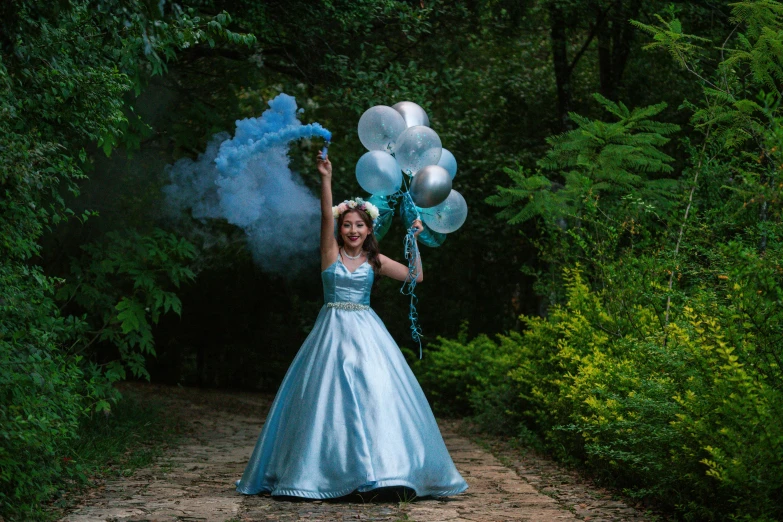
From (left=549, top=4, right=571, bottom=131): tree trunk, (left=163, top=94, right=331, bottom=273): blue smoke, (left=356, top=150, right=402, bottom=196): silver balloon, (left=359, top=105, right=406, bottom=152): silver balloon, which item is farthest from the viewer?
(left=549, top=4, right=571, bottom=131): tree trunk

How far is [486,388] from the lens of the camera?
1102 centimetres

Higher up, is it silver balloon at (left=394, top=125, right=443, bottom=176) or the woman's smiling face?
silver balloon at (left=394, top=125, right=443, bottom=176)

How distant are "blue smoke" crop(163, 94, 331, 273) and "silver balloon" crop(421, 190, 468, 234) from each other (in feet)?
3.13

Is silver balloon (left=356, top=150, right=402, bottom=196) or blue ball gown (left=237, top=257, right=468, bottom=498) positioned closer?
blue ball gown (left=237, top=257, right=468, bottom=498)

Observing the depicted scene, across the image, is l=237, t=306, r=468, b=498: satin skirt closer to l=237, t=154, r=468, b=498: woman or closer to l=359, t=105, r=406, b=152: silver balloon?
l=237, t=154, r=468, b=498: woman

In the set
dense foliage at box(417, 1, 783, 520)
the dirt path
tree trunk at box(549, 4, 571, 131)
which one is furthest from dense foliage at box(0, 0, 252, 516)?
tree trunk at box(549, 4, 571, 131)

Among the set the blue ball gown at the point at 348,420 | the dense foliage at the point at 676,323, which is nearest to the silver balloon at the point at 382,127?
the blue ball gown at the point at 348,420

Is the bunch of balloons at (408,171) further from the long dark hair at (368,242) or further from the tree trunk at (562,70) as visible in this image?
the tree trunk at (562,70)

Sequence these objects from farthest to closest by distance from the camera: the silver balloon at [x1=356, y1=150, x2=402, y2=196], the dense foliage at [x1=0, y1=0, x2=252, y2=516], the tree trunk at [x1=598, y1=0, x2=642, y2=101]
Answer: the tree trunk at [x1=598, y1=0, x2=642, y2=101], the silver balloon at [x1=356, y1=150, x2=402, y2=196], the dense foliage at [x1=0, y1=0, x2=252, y2=516]

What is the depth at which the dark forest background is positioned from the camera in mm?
4465

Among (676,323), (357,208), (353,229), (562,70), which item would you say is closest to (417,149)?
(357,208)

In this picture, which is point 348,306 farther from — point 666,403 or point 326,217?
point 666,403

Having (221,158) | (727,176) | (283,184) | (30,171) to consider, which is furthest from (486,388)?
(30,171)

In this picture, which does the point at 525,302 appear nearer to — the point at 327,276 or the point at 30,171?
→ the point at 327,276
